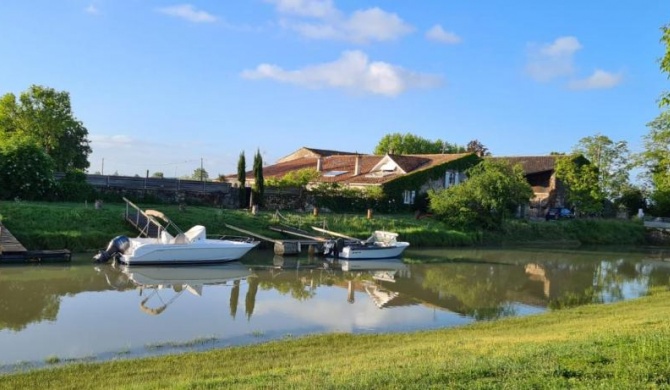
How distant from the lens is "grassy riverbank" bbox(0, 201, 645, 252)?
994 inches

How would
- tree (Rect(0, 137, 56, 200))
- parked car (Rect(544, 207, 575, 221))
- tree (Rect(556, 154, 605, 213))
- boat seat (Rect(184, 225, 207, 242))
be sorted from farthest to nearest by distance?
tree (Rect(556, 154, 605, 213)) → parked car (Rect(544, 207, 575, 221)) → tree (Rect(0, 137, 56, 200)) → boat seat (Rect(184, 225, 207, 242))

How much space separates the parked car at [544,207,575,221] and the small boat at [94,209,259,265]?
3444 cm

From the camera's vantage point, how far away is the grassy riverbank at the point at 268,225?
994 inches

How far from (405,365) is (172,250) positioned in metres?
17.1

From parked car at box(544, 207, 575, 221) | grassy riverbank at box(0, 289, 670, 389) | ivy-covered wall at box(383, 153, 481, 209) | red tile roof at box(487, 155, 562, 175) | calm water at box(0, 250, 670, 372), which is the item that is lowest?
calm water at box(0, 250, 670, 372)

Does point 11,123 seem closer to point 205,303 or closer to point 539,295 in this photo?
point 205,303

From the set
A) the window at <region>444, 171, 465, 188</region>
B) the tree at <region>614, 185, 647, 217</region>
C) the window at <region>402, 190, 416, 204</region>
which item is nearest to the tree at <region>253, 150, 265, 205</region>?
the window at <region>402, 190, 416, 204</region>

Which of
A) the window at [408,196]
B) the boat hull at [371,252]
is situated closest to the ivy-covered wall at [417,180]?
the window at [408,196]

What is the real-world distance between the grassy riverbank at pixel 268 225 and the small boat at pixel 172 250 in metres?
3.28

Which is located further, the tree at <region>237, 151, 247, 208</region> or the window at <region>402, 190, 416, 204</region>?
the window at <region>402, 190, 416, 204</region>

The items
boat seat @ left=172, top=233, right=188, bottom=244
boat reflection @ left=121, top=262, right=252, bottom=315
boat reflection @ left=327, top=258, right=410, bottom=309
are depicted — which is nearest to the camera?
boat reflection @ left=121, top=262, right=252, bottom=315

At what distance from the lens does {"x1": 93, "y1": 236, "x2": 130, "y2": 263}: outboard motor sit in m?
22.8

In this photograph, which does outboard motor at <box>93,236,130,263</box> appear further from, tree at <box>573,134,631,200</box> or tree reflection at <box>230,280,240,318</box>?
tree at <box>573,134,631,200</box>

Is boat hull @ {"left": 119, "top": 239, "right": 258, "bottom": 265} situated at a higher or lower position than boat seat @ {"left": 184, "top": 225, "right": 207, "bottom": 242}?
lower
